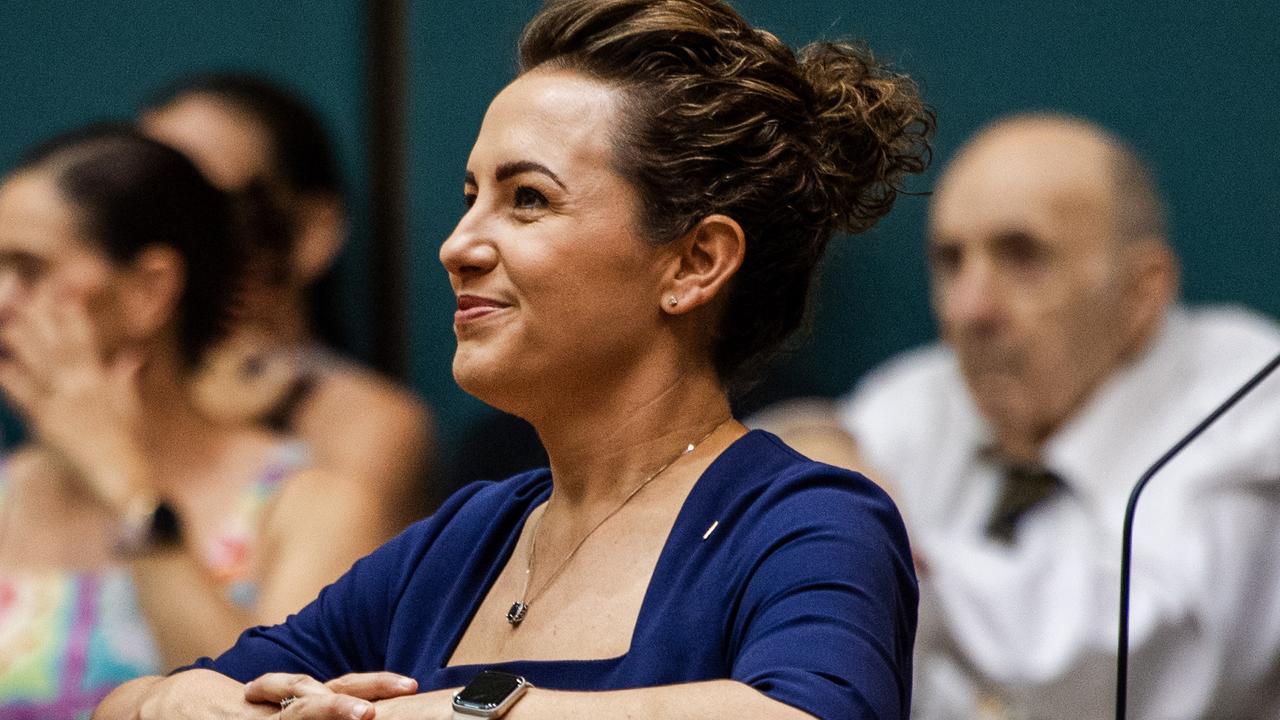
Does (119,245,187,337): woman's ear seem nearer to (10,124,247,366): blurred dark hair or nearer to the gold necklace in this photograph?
(10,124,247,366): blurred dark hair

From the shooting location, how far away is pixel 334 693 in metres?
1.17

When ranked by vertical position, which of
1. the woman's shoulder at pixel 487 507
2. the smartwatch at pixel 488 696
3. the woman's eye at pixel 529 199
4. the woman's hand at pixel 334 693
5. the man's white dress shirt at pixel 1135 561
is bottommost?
the man's white dress shirt at pixel 1135 561

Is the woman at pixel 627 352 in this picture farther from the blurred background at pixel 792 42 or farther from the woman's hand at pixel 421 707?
the blurred background at pixel 792 42

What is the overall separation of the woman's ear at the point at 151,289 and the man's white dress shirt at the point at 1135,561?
3.27ft

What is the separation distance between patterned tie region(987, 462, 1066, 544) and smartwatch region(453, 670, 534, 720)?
154cm

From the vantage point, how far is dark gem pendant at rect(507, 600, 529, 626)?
1.23 meters

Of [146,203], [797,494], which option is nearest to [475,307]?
[797,494]

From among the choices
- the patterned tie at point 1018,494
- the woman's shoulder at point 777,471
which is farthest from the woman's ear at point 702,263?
the patterned tie at point 1018,494

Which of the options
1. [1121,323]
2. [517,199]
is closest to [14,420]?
[1121,323]

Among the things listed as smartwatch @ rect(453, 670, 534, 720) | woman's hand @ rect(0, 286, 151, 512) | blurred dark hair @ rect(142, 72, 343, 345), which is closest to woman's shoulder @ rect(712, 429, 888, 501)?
smartwatch @ rect(453, 670, 534, 720)

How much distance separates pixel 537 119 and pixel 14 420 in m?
2.05

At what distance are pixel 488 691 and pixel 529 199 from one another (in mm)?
351

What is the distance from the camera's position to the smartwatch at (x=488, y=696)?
1.07 m

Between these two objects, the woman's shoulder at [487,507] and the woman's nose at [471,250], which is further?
the woman's shoulder at [487,507]
